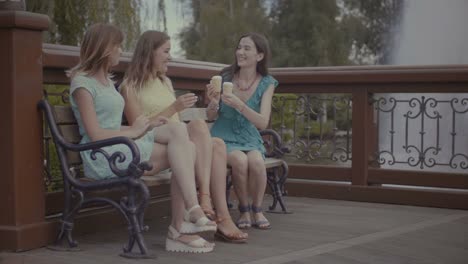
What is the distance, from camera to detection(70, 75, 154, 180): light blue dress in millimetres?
4852

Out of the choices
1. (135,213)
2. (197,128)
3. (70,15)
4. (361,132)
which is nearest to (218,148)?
(197,128)

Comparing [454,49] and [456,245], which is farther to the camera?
[454,49]

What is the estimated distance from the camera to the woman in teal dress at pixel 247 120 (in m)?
5.73

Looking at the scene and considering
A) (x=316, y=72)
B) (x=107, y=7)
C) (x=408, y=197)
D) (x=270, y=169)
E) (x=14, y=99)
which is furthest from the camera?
(x=107, y=7)

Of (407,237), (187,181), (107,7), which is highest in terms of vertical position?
(107,7)

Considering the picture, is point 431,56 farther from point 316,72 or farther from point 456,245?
point 456,245

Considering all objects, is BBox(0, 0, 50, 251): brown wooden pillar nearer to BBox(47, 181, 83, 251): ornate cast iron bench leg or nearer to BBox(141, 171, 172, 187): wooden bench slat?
BBox(47, 181, 83, 251): ornate cast iron bench leg

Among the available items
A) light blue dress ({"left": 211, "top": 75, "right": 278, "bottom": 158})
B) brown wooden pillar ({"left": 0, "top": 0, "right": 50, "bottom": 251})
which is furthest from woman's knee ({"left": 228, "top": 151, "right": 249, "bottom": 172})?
brown wooden pillar ({"left": 0, "top": 0, "right": 50, "bottom": 251})

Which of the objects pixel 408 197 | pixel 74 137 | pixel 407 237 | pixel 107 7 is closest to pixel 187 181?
pixel 74 137

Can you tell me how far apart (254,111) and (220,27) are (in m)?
28.6

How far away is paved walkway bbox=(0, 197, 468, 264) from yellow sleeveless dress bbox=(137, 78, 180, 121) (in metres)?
0.79

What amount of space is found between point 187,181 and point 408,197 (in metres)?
2.99

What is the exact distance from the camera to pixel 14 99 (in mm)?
4742

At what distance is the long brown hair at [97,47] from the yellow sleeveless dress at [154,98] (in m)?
0.47
